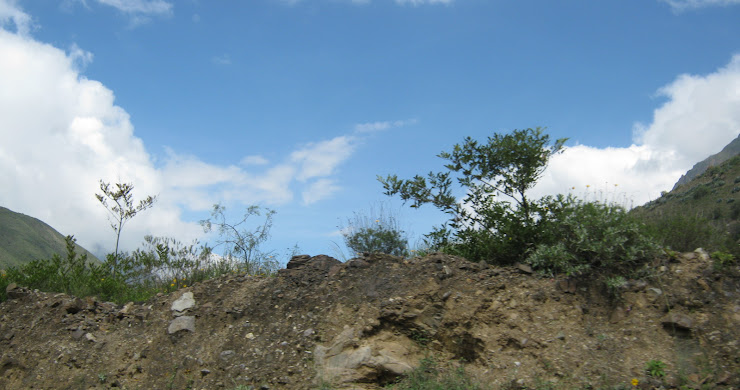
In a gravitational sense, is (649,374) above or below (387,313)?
below

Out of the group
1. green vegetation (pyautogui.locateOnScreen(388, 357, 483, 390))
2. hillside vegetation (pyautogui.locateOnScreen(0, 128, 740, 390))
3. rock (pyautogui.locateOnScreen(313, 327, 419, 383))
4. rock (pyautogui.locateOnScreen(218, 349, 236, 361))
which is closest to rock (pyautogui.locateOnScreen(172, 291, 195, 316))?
hillside vegetation (pyautogui.locateOnScreen(0, 128, 740, 390))

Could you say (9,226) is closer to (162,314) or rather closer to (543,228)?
(162,314)

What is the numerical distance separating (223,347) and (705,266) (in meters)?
5.66

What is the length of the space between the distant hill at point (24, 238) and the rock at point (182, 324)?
947 inches

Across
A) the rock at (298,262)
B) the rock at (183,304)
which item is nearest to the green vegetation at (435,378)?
the rock at (298,262)

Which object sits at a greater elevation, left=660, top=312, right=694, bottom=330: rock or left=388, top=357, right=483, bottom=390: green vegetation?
left=660, top=312, right=694, bottom=330: rock

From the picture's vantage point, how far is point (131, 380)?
6.16 meters

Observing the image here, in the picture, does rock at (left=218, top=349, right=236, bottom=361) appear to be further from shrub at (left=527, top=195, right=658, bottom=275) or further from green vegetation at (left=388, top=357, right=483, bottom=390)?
shrub at (left=527, top=195, right=658, bottom=275)

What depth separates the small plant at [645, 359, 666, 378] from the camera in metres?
4.86

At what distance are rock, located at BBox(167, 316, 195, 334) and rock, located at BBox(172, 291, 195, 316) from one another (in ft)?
0.42

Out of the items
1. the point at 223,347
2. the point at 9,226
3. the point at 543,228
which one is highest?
the point at 9,226

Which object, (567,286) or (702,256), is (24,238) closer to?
(567,286)

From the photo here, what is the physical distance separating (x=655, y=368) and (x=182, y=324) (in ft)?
17.9

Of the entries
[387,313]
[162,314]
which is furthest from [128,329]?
[387,313]
